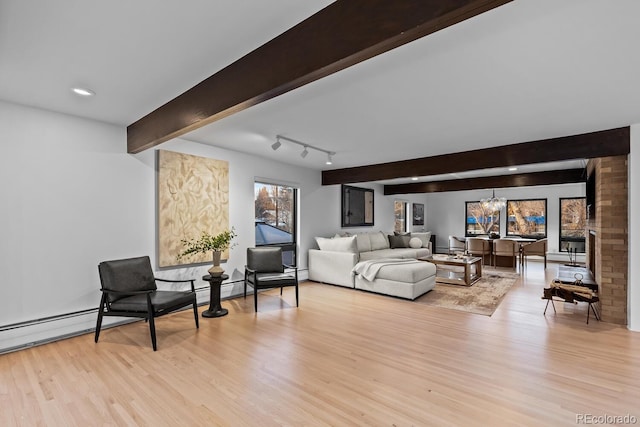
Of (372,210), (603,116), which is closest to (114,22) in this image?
(603,116)

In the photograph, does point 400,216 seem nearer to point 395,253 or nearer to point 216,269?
point 395,253

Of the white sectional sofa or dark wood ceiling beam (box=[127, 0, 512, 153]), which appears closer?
dark wood ceiling beam (box=[127, 0, 512, 153])

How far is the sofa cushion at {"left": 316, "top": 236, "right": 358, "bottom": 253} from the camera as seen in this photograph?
19.2 ft

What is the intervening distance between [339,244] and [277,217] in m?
1.33

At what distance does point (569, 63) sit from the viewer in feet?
6.81

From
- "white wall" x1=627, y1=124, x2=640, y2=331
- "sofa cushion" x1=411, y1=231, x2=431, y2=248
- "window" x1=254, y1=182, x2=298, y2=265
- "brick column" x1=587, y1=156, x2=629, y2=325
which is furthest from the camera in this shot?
"sofa cushion" x1=411, y1=231, x2=431, y2=248

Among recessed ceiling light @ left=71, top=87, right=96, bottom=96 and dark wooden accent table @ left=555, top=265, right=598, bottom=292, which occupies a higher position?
recessed ceiling light @ left=71, top=87, right=96, bottom=96

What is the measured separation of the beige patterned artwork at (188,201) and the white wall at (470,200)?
8702 millimetres

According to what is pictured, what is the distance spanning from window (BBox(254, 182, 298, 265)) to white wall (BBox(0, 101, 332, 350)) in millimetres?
1728

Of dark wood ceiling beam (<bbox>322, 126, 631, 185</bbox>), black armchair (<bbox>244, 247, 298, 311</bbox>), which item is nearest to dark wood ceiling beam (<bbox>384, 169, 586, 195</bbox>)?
dark wood ceiling beam (<bbox>322, 126, 631, 185</bbox>)

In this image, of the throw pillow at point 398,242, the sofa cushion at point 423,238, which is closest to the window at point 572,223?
the sofa cushion at point 423,238

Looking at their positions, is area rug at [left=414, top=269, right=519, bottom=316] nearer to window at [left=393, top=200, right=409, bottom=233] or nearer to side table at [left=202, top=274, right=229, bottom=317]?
side table at [left=202, top=274, right=229, bottom=317]

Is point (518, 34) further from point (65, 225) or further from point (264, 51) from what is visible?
point (65, 225)

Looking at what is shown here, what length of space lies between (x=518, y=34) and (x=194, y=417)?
3067 millimetres
